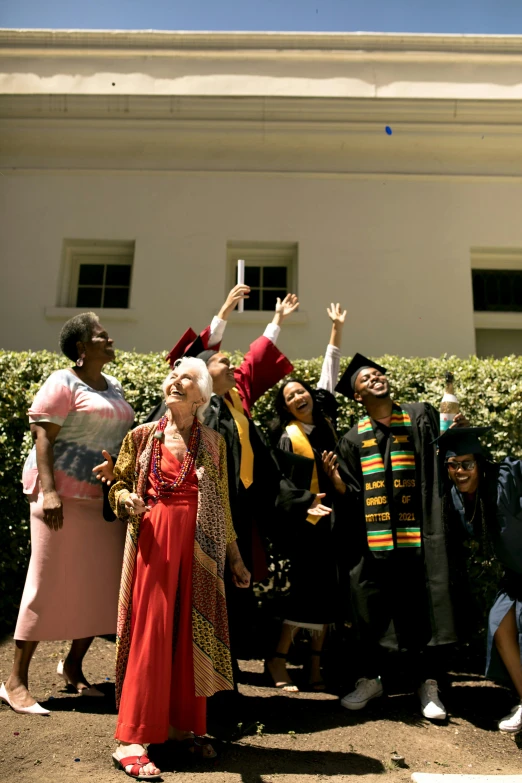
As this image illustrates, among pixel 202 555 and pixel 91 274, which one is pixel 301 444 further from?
pixel 91 274

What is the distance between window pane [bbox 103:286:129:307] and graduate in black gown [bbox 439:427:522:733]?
5.50 m

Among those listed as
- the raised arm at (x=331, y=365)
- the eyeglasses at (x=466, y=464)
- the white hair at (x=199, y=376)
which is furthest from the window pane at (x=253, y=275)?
the white hair at (x=199, y=376)

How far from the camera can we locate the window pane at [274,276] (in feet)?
29.2

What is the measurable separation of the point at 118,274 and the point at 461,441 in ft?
19.4

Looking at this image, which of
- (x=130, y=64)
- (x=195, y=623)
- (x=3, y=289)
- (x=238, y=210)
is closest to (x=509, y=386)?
(x=195, y=623)

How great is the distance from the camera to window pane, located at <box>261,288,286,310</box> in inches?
344

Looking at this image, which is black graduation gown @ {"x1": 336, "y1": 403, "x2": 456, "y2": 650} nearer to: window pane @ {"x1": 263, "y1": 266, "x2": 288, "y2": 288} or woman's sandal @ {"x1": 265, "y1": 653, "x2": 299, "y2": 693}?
woman's sandal @ {"x1": 265, "y1": 653, "x2": 299, "y2": 693}

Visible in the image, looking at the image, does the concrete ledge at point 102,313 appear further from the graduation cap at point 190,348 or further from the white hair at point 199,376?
the white hair at point 199,376

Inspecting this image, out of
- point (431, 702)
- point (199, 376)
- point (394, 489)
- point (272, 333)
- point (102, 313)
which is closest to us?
point (199, 376)

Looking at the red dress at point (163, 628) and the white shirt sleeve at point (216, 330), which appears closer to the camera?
the red dress at point (163, 628)

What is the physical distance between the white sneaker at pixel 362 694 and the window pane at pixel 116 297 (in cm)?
584

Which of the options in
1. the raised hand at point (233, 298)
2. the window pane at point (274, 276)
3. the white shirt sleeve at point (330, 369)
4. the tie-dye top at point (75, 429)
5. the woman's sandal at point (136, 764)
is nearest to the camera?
the woman's sandal at point (136, 764)

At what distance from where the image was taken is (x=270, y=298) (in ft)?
28.8

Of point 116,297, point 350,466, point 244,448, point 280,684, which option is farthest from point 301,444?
point 116,297
